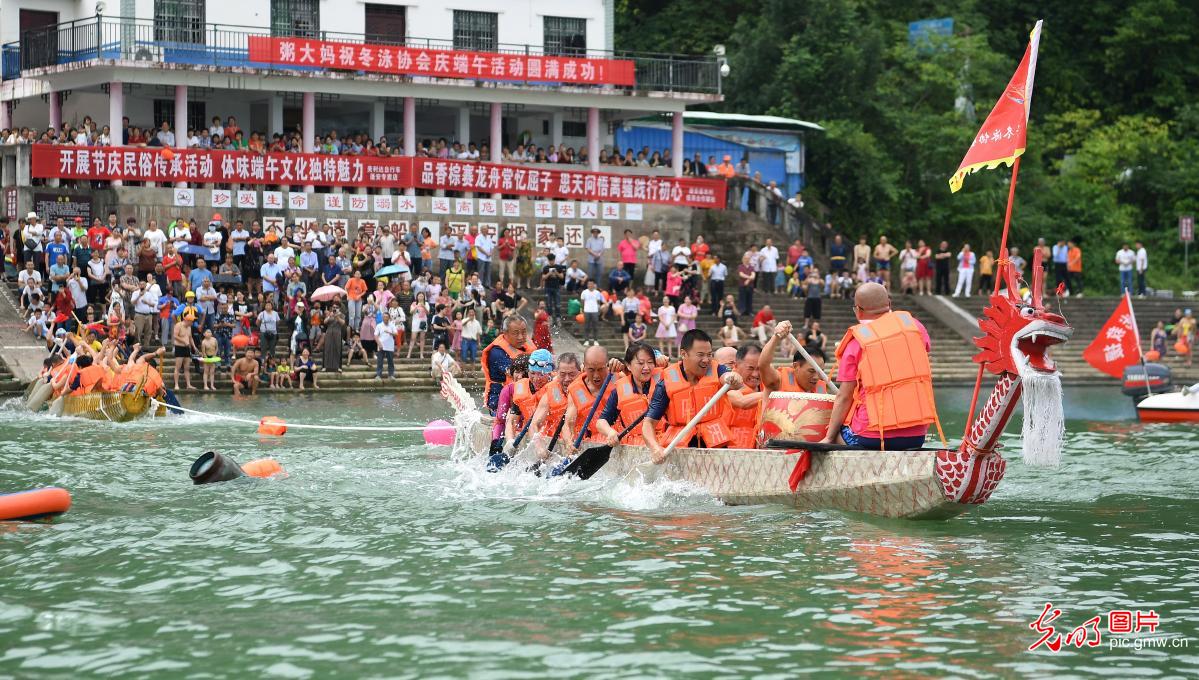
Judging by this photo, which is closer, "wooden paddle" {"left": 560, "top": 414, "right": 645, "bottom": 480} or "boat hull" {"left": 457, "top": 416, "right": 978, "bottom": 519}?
"boat hull" {"left": 457, "top": 416, "right": 978, "bottom": 519}

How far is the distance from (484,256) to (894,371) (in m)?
24.6

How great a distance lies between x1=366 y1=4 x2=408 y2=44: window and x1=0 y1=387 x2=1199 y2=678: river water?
28.1 meters

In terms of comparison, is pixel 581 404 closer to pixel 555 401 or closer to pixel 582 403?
pixel 582 403

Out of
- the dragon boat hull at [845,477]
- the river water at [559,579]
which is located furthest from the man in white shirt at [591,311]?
the dragon boat hull at [845,477]

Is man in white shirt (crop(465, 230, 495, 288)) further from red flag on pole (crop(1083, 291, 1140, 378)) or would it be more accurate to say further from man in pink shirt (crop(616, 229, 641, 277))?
red flag on pole (crop(1083, 291, 1140, 378))

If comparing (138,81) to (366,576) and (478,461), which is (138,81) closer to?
(478,461)

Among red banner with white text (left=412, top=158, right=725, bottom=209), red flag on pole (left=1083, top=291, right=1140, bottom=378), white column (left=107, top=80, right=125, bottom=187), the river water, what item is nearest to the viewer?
the river water

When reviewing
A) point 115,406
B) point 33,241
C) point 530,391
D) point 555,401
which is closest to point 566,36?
point 33,241

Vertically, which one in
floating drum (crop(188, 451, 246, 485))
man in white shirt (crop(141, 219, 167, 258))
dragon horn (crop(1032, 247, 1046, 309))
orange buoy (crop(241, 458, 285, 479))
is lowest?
orange buoy (crop(241, 458, 285, 479))

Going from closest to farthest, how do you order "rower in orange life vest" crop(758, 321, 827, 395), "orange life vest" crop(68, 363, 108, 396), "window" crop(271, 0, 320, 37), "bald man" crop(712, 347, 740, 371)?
"rower in orange life vest" crop(758, 321, 827, 395) < "bald man" crop(712, 347, 740, 371) < "orange life vest" crop(68, 363, 108, 396) < "window" crop(271, 0, 320, 37)

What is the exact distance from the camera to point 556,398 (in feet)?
55.3

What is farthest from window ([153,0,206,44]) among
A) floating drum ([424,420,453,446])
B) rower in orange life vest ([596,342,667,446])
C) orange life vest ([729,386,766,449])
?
orange life vest ([729,386,766,449])

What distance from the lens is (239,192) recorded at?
37312mm

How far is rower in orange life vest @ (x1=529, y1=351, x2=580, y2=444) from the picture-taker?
16.8 meters
